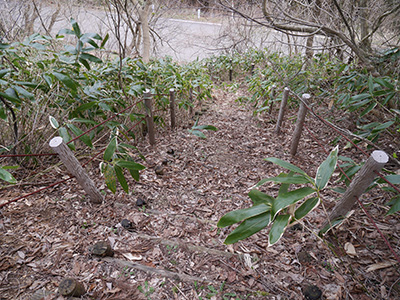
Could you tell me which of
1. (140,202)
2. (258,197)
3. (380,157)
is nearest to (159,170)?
(140,202)

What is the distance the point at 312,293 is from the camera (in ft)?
4.27

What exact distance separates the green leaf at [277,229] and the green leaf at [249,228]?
4 centimetres

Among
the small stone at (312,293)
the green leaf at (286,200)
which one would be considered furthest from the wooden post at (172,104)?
the small stone at (312,293)

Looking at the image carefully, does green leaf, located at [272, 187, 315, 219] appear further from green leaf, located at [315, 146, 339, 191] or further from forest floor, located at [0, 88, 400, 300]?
forest floor, located at [0, 88, 400, 300]

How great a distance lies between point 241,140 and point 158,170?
4.74 feet

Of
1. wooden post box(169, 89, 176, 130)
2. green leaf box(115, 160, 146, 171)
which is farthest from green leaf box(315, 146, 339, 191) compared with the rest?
wooden post box(169, 89, 176, 130)

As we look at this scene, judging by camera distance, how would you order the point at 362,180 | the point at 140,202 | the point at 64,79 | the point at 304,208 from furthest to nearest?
1. the point at 140,202
2. the point at 64,79
3. the point at 362,180
4. the point at 304,208

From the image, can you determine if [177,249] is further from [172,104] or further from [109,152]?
[172,104]

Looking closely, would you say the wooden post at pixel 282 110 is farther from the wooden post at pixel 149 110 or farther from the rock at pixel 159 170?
the rock at pixel 159 170

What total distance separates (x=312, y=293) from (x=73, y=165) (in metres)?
1.75

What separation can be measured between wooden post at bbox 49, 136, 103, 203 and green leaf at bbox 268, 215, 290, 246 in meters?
1.43

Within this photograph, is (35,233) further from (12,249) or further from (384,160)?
(384,160)

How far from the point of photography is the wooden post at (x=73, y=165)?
156 centimetres

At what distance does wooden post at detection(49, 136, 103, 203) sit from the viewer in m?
1.56
